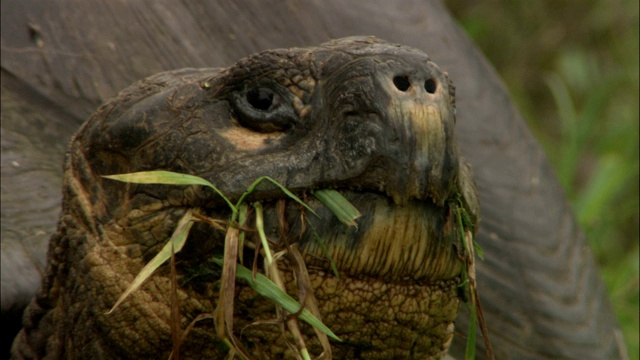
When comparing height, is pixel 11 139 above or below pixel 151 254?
below

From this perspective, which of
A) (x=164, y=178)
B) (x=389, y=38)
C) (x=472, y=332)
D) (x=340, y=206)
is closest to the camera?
(x=340, y=206)

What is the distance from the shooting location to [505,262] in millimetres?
2871

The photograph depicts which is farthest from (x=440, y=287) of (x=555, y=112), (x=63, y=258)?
(x=555, y=112)

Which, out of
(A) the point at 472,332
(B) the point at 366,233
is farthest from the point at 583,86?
(B) the point at 366,233

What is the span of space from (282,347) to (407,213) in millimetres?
316

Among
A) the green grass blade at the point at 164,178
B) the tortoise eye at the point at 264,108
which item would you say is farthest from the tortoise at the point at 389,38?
the tortoise eye at the point at 264,108

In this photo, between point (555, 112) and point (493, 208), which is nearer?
point (493, 208)

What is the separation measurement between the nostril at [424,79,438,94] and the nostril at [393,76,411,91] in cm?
3

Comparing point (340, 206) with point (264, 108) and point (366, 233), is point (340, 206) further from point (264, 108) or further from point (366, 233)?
point (264, 108)

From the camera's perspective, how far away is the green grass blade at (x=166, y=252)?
63.9 inches

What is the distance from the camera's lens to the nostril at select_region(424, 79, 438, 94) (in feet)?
5.15

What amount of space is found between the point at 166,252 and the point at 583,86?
467 centimetres

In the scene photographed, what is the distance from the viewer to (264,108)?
65.1 inches

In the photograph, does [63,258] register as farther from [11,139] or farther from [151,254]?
[11,139]
